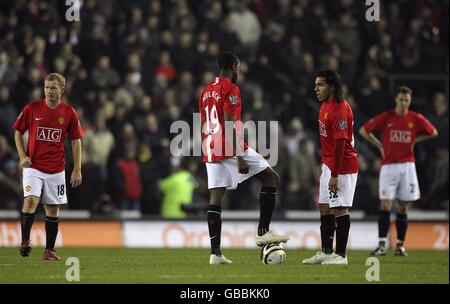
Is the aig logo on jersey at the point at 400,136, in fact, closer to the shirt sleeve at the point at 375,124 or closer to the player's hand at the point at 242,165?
the shirt sleeve at the point at 375,124

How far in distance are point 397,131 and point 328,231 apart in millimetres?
3678

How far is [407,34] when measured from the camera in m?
23.6

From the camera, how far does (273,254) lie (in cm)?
1195

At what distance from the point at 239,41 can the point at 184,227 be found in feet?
16.7

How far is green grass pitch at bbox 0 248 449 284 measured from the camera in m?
10.1

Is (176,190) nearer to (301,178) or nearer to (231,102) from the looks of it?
(301,178)

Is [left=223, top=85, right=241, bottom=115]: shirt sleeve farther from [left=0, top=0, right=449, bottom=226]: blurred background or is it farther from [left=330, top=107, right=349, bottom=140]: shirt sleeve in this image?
[left=0, top=0, right=449, bottom=226]: blurred background

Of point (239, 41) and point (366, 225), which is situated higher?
point (239, 41)

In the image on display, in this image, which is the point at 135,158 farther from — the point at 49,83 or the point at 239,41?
the point at 49,83

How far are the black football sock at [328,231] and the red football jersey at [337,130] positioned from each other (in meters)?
0.71

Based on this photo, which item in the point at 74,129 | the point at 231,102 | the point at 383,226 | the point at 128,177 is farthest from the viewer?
the point at 128,177

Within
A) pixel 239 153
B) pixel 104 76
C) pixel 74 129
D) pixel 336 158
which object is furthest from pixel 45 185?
pixel 104 76

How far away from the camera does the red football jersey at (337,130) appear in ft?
38.5

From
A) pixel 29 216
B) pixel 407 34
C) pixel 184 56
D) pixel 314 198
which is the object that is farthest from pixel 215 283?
pixel 407 34
